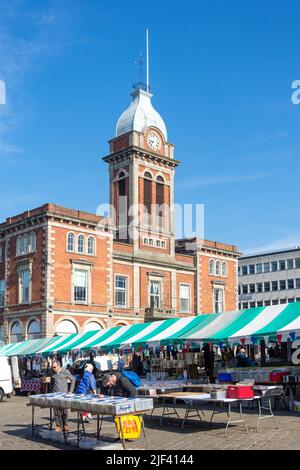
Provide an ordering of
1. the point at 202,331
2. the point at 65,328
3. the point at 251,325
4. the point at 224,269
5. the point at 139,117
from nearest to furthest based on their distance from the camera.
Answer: the point at 251,325 → the point at 202,331 → the point at 65,328 → the point at 139,117 → the point at 224,269

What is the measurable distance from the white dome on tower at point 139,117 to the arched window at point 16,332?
19.4 m

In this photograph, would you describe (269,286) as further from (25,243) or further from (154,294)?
(25,243)

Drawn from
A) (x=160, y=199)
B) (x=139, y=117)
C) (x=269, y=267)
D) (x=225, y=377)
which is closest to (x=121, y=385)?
(x=225, y=377)

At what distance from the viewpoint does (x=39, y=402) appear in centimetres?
1336

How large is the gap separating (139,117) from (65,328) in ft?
68.0

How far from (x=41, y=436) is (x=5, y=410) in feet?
26.3

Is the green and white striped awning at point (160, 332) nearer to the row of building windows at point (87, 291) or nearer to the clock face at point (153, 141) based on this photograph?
the row of building windows at point (87, 291)

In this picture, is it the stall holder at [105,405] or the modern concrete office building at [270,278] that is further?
the modern concrete office building at [270,278]

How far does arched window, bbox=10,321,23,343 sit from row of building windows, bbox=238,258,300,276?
46.2 m

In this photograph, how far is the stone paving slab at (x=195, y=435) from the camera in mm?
11688

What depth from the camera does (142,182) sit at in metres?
51.0

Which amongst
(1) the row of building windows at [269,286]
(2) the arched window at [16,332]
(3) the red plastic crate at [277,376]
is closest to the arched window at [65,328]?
(2) the arched window at [16,332]
